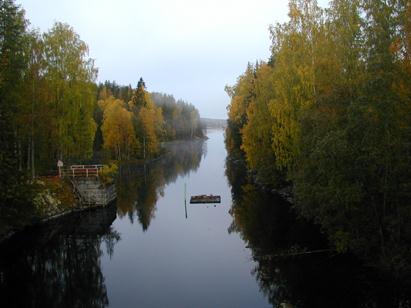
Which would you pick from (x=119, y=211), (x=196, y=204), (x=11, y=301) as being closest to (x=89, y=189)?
(x=119, y=211)

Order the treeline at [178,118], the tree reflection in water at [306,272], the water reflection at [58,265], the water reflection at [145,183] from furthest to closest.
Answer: the treeline at [178,118] < the water reflection at [145,183] < the water reflection at [58,265] < the tree reflection in water at [306,272]

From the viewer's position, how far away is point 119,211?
40.4 metres

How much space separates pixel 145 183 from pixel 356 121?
39754mm

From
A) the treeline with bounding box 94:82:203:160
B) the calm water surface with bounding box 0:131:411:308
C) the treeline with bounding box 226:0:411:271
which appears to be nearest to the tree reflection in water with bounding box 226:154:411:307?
the calm water surface with bounding box 0:131:411:308

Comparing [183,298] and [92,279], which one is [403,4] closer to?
[183,298]

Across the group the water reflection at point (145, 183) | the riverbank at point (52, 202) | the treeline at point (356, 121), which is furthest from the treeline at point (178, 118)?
the treeline at point (356, 121)

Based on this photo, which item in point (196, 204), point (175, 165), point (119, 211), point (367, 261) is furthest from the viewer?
point (175, 165)

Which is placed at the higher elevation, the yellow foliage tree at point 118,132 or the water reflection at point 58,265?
the yellow foliage tree at point 118,132

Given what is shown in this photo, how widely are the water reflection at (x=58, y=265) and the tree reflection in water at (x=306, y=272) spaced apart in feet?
27.9

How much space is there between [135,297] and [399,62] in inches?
667

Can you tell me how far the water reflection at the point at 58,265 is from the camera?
2067cm

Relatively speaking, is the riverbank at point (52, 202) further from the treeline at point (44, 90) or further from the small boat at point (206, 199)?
the small boat at point (206, 199)

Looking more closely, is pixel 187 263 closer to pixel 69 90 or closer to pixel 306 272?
pixel 306 272

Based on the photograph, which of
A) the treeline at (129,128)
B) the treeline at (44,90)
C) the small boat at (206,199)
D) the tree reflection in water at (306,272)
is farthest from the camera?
the treeline at (129,128)
